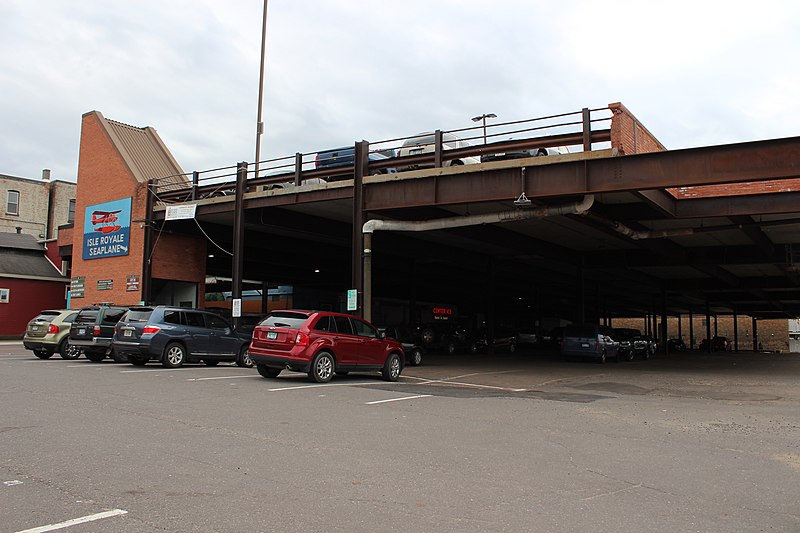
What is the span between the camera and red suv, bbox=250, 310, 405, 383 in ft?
48.3

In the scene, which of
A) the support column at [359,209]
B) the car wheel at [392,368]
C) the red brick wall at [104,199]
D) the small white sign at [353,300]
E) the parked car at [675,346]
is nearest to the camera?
the car wheel at [392,368]

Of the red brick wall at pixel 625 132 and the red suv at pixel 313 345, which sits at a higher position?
the red brick wall at pixel 625 132

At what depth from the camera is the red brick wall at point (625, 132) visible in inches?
714

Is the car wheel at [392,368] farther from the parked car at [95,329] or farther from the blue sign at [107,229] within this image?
the blue sign at [107,229]

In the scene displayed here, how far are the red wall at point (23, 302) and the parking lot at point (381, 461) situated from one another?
2902cm

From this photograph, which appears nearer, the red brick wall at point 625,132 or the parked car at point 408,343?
the red brick wall at point 625,132

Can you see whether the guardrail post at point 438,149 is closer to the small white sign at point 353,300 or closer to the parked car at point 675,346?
the small white sign at point 353,300

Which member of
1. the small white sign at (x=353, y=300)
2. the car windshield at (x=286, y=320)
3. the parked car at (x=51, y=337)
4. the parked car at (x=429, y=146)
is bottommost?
the parked car at (x=51, y=337)

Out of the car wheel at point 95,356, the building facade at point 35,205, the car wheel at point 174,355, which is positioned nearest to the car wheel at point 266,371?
the car wheel at point 174,355

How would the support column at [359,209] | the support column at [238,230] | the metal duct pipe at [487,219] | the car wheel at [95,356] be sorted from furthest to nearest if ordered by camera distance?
the support column at [238,230]
the support column at [359,209]
the car wheel at [95,356]
the metal duct pipe at [487,219]

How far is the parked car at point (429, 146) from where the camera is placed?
71.3 ft

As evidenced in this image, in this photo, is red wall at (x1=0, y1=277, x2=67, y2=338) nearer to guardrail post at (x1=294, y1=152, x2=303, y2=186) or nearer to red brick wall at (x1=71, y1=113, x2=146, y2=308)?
red brick wall at (x1=71, y1=113, x2=146, y2=308)


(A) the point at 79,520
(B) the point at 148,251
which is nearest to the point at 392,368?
(A) the point at 79,520

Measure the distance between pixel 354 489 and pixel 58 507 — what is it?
7.85 feet
